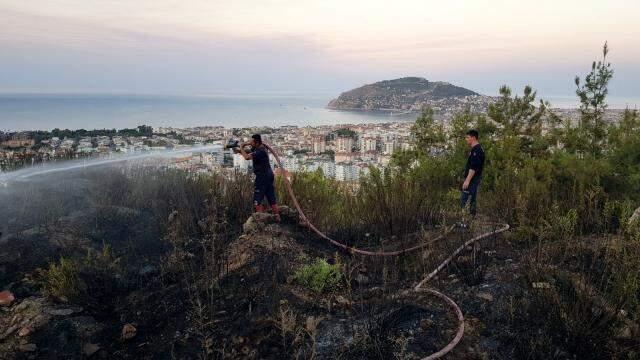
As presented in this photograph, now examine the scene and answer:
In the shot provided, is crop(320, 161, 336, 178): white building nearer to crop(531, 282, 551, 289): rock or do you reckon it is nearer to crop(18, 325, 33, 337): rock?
crop(531, 282, 551, 289): rock

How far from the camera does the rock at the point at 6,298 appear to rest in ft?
17.4

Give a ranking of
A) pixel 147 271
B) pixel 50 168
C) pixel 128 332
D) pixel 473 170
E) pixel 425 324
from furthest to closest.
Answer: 1. pixel 50 168
2. pixel 473 170
3. pixel 147 271
4. pixel 128 332
5. pixel 425 324

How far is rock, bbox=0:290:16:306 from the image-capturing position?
529 centimetres

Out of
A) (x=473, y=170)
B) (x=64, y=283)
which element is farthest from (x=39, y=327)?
(x=473, y=170)

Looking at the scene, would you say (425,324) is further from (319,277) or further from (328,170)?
(328,170)

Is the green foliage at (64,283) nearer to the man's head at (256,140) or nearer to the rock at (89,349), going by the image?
the rock at (89,349)

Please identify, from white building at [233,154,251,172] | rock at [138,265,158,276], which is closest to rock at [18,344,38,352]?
rock at [138,265,158,276]

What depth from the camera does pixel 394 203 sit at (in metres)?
7.07

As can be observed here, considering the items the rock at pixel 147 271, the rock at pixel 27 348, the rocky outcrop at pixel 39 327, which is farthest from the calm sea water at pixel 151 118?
the rock at pixel 27 348

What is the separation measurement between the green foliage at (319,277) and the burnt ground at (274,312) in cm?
8

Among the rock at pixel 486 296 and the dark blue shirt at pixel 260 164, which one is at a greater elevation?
the dark blue shirt at pixel 260 164

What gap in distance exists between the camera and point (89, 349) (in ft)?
14.1

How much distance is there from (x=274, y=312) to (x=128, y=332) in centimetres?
152

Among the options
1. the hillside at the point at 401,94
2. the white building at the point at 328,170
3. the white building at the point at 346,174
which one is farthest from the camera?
A: the hillside at the point at 401,94
